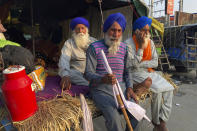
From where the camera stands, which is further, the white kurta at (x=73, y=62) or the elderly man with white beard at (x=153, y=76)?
the white kurta at (x=73, y=62)

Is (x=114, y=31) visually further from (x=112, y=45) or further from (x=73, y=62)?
(x=73, y=62)

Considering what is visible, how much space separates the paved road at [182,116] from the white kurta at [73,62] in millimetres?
1044

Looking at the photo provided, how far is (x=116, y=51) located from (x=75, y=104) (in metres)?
0.93

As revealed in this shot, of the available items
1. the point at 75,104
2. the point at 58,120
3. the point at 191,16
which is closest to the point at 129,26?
the point at 75,104

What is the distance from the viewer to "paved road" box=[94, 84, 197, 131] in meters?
2.73

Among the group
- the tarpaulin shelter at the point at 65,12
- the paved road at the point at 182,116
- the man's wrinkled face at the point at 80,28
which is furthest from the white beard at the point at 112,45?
the tarpaulin shelter at the point at 65,12

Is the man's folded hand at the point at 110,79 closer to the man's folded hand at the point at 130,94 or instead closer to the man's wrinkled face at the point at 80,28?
the man's folded hand at the point at 130,94

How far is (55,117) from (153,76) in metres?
1.84

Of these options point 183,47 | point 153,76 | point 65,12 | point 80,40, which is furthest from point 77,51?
point 183,47

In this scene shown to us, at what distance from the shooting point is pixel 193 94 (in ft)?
15.2

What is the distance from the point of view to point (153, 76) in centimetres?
255

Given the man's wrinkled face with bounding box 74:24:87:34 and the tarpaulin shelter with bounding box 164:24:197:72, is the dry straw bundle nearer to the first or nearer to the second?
the man's wrinkled face with bounding box 74:24:87:34

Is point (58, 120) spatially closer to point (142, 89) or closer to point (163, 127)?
point (142, 89)

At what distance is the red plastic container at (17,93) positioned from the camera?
134 centimetres
